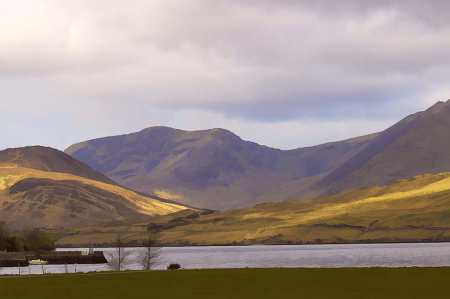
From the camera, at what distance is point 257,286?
217 ft

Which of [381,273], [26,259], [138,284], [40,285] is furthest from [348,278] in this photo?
[26,259]

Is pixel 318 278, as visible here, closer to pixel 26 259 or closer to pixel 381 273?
pixel 381 273

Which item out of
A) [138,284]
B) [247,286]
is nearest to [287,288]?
[247,286]

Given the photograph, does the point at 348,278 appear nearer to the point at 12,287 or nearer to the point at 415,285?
the point at 415,285

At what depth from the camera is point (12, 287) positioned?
6712cm

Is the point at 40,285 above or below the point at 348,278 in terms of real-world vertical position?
above

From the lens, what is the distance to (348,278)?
74.2 m

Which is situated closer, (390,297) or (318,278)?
(390,297)

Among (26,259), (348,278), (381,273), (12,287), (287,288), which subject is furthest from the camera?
(26,259)

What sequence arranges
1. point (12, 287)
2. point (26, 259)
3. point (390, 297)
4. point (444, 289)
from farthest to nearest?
point (26, 259) → point (12, 287) → point (444, 289) → point (390, 297)

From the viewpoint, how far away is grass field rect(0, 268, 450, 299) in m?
57.0

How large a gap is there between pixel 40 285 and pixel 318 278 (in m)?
37.0

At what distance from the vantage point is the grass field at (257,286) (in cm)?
5700

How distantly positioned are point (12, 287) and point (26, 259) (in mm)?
141293
